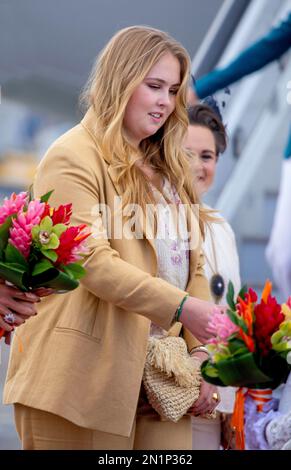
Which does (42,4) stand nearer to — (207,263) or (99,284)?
(207,263)

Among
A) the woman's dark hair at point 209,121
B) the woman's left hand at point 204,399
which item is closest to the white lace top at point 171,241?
the woman's left hand at point 204,399

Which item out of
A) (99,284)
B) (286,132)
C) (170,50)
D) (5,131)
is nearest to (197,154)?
(170,50)

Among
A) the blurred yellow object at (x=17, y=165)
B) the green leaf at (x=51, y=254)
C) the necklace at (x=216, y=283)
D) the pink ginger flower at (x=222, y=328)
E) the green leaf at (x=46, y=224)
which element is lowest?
the blurred yellow object at (x=17, y=165)

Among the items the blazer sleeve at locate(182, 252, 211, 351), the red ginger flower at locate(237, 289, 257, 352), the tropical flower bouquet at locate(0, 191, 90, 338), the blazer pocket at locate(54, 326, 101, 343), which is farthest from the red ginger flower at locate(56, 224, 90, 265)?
the blazer sleeve at locate(182, 252, 211, 351)

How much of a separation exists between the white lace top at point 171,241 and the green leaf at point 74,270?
1.32ft

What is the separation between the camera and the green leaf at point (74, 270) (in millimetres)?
2318

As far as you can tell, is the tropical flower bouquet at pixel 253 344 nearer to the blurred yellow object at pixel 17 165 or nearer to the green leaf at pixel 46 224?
the green leaf at pixel 46 224

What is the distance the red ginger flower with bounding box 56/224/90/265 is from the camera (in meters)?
2.31

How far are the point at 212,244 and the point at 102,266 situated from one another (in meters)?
0.92

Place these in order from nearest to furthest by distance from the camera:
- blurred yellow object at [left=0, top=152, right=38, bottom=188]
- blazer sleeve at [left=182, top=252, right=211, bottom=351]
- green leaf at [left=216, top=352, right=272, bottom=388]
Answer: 1. green leaf at [left=216, top=352, right=272, bottom=388]
2. blazer sleeve at [left=182, top=252, right=211, bottom=351]
3. blurred yellow object at [left=0, top=152, right=38, bottom=188]

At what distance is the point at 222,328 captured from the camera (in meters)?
2.24

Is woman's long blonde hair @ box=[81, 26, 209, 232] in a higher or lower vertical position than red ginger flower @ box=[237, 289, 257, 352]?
higher

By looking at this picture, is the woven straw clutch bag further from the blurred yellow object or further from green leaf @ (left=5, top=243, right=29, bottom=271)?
the blurred yellow object

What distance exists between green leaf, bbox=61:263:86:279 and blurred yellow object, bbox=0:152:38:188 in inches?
133
